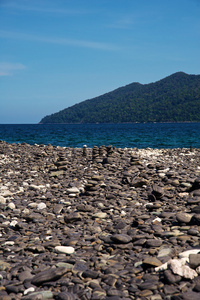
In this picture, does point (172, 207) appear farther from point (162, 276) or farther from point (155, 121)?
point (155, 121)

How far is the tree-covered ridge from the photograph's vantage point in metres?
135

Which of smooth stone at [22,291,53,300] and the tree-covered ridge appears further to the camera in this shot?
the tree-covered ridge

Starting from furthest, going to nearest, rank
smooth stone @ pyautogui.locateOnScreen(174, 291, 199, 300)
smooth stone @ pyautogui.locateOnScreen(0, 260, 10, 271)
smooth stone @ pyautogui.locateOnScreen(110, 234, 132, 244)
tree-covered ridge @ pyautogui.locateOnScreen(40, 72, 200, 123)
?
tree-covered ridge @ pyautogui.locateOnScreen(40, 72, 200, 123), smooth stone @ pyautogui.locateOnScreen(110, 234, 132, 244), smooth stone @ pyautogui.locateOnScreen(0, 260, 10, 271), smooth stone @ pyautogui.locateOnScreen(174, 291, 199, 300)

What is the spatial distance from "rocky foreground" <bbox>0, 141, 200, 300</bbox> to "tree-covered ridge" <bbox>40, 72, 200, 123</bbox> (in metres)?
126

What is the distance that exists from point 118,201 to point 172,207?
3.96ft

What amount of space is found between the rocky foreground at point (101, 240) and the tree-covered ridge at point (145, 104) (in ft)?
414

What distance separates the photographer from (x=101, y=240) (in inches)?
170

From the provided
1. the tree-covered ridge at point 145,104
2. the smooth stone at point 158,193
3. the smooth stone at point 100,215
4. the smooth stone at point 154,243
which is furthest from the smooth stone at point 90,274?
the tree-covered ridge at point 145,104

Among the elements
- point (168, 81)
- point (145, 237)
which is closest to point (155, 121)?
point (168, 81)

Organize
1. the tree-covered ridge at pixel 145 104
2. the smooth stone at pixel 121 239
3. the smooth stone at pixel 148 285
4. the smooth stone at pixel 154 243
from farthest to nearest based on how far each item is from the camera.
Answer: the tree-covered ridge at pixel 145 104 → the smooth stone at pixel 121 239 → the smooth stone at pixel 154 243 → the smooth stone at pixel 148 285

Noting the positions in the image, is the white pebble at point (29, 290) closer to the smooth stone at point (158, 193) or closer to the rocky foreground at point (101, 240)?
the rocky foreground at point (101, 240)

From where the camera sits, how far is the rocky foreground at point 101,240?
2955 mm

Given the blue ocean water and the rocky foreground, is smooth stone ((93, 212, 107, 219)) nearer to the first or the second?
the rocky foreground

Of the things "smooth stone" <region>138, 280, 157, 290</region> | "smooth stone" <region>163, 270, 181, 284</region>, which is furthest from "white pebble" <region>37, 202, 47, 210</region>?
"smooth stone" <region>163, 270, 181, 284</region>
